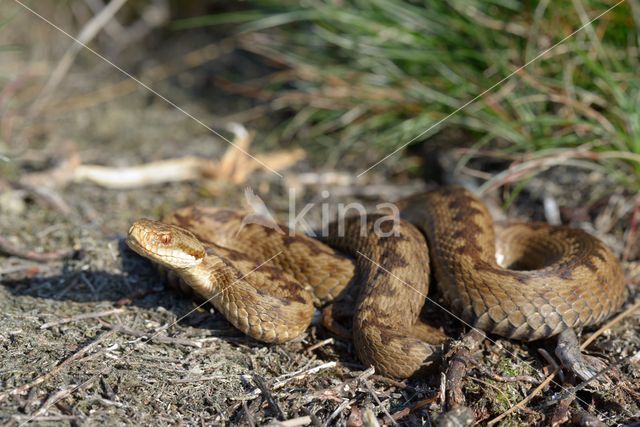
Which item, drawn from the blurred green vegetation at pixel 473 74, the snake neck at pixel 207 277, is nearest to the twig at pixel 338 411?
the snake neck at pixel 207 277

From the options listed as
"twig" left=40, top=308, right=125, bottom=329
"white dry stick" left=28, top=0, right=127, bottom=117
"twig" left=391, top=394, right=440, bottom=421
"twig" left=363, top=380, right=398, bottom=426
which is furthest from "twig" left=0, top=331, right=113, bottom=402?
"white dry stick" left=28, top=0, right=127, bottom=117

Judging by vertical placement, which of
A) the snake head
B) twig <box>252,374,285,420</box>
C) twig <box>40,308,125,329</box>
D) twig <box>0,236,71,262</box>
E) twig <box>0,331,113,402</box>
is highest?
the snake head

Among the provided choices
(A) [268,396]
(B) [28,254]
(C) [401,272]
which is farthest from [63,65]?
(A) [268,396]

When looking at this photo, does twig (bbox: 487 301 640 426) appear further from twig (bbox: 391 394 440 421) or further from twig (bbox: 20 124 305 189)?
twig (bbox: 20 124 305 189)

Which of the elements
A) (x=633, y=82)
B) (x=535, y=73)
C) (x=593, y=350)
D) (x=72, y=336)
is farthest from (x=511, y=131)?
(x=72, y=336)

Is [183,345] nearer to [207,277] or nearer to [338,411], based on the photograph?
[207,277]
